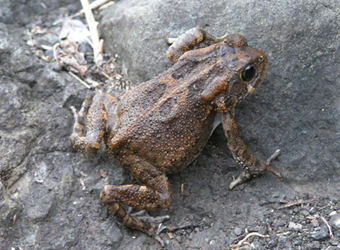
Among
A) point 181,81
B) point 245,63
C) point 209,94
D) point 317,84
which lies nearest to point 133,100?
point 181,81

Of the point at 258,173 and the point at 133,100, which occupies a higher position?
the point at 133,100

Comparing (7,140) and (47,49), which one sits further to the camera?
(47,49)

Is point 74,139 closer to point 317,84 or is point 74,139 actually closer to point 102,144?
point 102,144

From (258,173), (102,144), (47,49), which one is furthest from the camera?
(47,49)

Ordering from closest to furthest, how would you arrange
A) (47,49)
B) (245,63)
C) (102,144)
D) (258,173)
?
(245,63), (258,173), (102,144), (47,49)

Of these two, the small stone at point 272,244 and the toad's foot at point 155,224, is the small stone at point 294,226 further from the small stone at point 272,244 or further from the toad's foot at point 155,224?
the toad's foot at point 155,224

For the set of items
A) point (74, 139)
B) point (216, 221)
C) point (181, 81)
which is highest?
point (181, 81)
